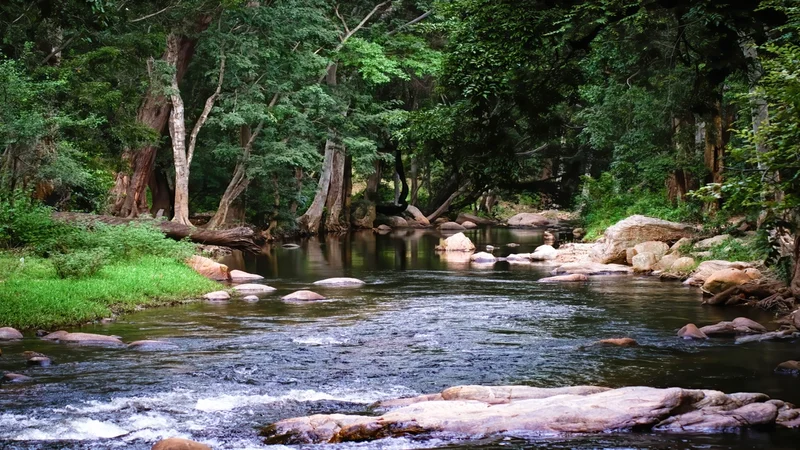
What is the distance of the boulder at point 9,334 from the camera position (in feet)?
40.3

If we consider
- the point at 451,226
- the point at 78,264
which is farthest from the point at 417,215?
the point at 78,264

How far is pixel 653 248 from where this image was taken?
76.5 ft

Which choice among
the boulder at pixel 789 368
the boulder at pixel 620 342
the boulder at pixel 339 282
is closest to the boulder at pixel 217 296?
the boulder at pixel 339 282

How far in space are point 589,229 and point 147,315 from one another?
2390 cm

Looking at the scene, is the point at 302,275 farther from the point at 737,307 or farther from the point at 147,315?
the point at 737,307

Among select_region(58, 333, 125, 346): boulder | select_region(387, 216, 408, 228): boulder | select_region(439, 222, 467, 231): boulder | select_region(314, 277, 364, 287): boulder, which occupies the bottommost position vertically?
select_region(58, 333, 125, 346): boulder

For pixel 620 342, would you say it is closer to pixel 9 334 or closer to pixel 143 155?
pixel 9 334

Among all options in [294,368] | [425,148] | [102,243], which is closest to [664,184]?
[425,148]

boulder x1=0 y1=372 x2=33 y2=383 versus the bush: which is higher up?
the bush

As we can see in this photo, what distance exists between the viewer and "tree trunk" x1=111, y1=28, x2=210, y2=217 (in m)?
26.6

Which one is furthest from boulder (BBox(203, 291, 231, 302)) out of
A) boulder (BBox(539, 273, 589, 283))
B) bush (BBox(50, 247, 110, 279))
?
boulder (BBox(539, 273, 589, 283))

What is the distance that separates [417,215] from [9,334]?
3767cm

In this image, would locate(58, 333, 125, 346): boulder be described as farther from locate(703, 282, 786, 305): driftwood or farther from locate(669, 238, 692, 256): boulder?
locate(669, 238, 692, 256): boulder

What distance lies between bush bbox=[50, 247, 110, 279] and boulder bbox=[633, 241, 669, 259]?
14.1 meters
